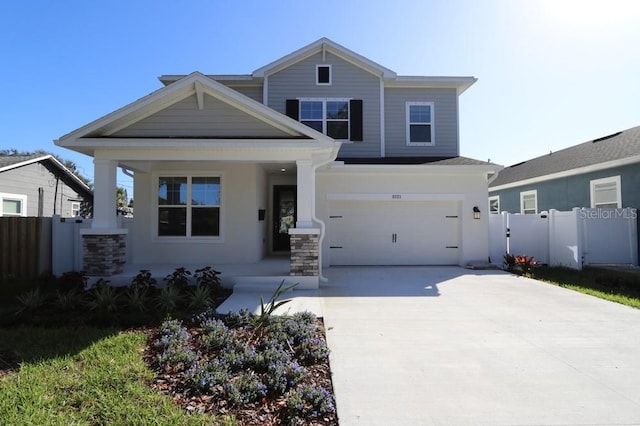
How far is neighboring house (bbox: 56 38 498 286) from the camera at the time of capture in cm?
764

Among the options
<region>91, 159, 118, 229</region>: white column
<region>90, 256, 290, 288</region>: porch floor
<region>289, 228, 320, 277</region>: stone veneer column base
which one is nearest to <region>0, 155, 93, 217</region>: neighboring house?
<region>90, 256, 290, 288</region>: porch floor

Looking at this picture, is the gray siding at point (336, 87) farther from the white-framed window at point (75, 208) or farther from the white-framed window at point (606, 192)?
the white-framed window at point (75, 208)

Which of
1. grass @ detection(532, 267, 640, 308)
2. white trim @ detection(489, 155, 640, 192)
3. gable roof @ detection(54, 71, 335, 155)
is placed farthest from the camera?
white trim @ detection(489, 155, 640, 192)

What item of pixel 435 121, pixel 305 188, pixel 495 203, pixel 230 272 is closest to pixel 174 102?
pixel 305 188

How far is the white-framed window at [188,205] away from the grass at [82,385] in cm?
520

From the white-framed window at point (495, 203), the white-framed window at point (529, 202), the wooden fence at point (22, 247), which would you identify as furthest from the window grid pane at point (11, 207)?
the white-framed window at point (495, 203)

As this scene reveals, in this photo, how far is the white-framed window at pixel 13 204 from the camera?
14180mm

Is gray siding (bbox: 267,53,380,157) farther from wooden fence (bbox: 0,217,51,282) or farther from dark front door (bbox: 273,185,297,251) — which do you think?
wooden fence (bbox: 0,217,51,282)

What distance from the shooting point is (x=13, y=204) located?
14.8m

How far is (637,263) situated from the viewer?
1097 centimetres

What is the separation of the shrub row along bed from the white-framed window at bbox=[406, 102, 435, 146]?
903 centimetres

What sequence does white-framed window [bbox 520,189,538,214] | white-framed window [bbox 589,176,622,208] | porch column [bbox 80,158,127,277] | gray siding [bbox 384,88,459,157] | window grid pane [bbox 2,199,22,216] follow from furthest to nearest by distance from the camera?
white-framed window [bbox 520,189,538,214] → window grid pane [bbox 2,199,22,216] → gray siding [bbox 384,88,459,157] → white-framed window [bbox 589,176,622,208] → porch column [bbox 80,158,127,277]

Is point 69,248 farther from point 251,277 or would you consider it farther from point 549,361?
point 549,361

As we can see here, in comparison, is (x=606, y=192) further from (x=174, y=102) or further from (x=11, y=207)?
(x=11, y=207)
